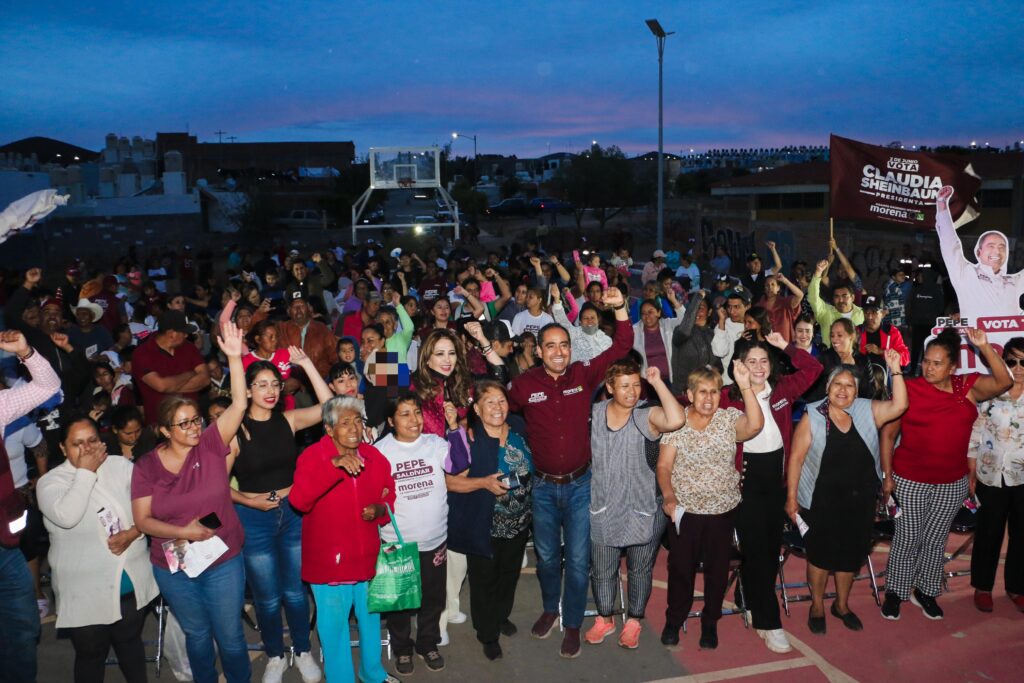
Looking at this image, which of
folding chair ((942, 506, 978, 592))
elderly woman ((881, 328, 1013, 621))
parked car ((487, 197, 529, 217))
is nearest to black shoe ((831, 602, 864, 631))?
elderly woman ((881, 328, 1013, 621))

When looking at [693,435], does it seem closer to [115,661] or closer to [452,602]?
[452,602]

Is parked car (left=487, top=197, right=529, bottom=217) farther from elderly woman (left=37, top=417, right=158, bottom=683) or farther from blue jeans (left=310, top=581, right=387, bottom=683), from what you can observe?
elderly woman (left=37, top=417, right=158, bottom=683)

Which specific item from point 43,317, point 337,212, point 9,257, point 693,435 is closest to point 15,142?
point 337,212

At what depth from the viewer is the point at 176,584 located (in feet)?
14.0

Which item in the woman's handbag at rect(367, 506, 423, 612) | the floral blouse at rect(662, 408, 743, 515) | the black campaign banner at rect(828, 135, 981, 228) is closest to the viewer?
the woman's handbag at rect(367, 506, 423, 612)

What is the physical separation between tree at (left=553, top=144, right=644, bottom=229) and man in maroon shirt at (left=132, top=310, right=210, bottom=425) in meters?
37.9

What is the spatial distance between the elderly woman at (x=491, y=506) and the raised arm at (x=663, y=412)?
31.7 inches

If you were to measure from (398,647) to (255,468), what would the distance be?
1.45 m

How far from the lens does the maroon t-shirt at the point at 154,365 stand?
6465mm

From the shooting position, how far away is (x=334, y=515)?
438 cm

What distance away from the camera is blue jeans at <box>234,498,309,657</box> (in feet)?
15.4

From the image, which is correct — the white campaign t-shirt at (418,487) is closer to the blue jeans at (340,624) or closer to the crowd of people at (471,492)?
the crowd of people at (471,492)

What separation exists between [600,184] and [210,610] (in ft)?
135

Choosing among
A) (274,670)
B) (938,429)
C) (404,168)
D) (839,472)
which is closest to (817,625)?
(839,472)
